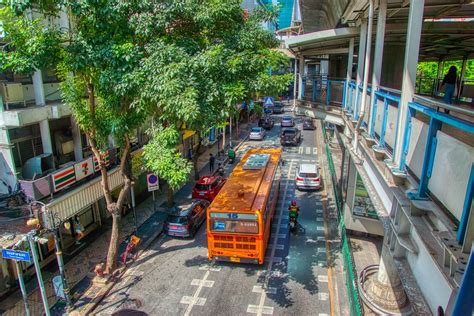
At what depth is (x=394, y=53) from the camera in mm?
19172

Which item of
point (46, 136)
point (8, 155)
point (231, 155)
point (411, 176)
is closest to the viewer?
point (411, 176)

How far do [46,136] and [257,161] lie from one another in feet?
34.4

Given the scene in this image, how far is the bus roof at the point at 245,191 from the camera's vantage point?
14.0 m

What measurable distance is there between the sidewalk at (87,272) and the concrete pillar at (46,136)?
5.05 metres

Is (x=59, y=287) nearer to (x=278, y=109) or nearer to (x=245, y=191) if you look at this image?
(x=245, y=191)

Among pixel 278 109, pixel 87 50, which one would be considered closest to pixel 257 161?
pixel 87 50

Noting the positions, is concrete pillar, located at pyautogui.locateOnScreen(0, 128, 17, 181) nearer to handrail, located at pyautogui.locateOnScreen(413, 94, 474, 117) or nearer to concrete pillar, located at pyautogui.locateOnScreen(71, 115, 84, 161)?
concrete pillar, located at pyautogui.locateOnScreen(71, 115, 84, 161)

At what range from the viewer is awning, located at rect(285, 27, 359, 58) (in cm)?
1416

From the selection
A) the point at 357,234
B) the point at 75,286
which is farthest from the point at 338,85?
the point at 75,286

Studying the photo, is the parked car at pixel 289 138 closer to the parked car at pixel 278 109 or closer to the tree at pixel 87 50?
the parked car at pixel 278 109

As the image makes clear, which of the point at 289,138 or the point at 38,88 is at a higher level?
the point at 38,88

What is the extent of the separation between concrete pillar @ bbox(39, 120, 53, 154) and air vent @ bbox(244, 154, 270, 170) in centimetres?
932

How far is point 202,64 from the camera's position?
11164 mm

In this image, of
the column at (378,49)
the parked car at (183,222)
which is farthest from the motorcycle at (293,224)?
the column at (378,49)
